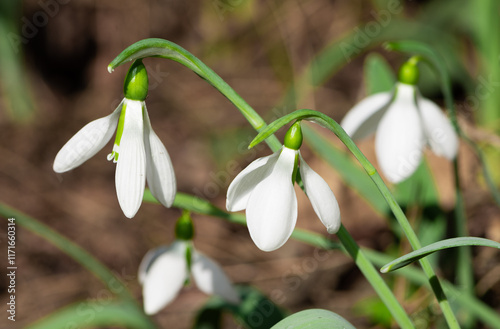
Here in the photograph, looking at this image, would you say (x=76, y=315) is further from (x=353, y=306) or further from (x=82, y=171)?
(x=82, y=171)

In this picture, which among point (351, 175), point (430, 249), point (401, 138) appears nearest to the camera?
point (430, 249)

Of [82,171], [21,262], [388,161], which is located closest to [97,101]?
[82,171]

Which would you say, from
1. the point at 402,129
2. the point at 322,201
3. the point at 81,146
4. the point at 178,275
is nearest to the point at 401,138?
the point at 402,129

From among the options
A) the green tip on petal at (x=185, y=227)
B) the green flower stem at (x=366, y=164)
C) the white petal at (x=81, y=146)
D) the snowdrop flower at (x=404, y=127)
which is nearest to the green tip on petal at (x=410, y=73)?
the snowdrop flower at (x=404, y=127)

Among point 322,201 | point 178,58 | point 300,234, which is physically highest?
point 178,58

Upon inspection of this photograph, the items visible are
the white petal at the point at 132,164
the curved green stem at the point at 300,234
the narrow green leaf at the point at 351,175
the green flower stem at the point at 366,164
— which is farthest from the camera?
the narrow green leaf at the point at 351,175

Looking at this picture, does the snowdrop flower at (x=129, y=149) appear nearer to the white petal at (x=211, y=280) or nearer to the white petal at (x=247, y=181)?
the white petal at (x=247, y=181)

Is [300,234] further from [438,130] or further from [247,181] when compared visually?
[438,130]
